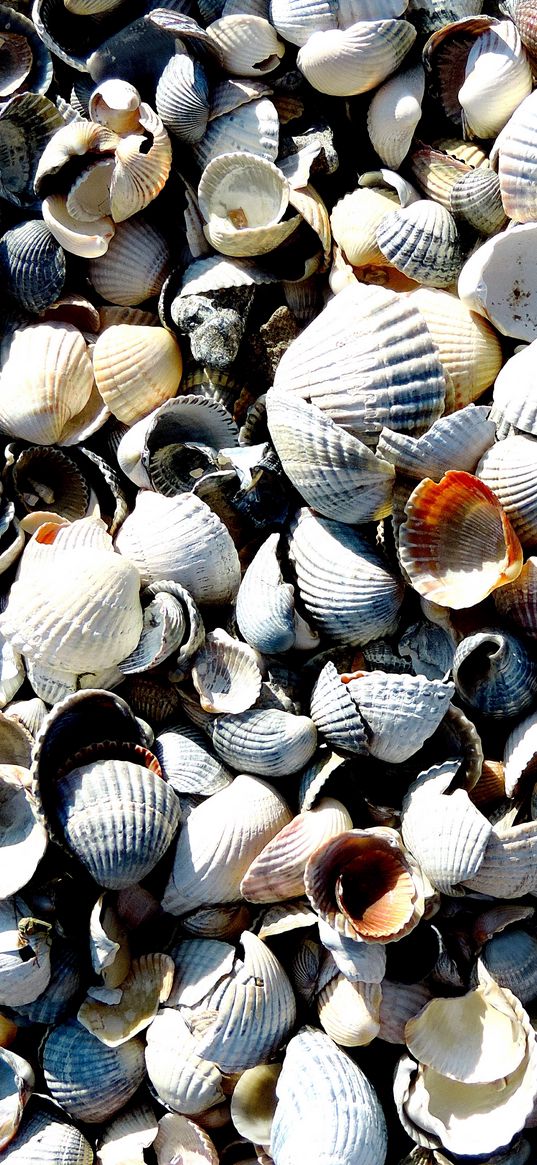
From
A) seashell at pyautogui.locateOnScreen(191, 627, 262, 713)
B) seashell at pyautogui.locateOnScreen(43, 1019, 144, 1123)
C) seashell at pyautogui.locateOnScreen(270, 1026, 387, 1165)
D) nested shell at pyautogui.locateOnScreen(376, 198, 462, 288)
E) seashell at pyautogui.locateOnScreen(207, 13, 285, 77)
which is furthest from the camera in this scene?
seashell at pyautogui.locateOnScreen(207, 13, 285, 77)

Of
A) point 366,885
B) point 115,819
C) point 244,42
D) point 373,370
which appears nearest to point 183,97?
point 244,42

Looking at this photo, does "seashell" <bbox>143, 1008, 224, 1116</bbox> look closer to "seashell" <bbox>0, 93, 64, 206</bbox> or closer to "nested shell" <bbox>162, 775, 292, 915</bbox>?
"nested shell" <bbox>162, 775, 292, 915</bbox>

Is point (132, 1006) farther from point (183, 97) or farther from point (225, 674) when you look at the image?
point (183, 97)

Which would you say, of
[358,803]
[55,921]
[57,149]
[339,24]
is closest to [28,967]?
[55,921]

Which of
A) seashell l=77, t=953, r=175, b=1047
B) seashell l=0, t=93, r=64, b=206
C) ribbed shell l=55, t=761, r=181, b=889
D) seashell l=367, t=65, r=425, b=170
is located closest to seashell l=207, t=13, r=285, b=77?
seashell l=367, t=65, r=425, b=170

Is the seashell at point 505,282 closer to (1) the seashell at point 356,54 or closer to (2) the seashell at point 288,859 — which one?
(1) the seashell at point 356,54

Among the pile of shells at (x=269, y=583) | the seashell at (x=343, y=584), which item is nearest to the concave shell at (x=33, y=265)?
the pile of shells at (x=269, y=583)
